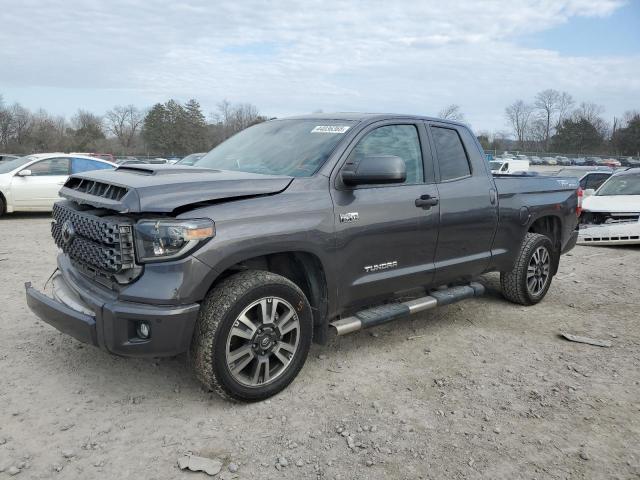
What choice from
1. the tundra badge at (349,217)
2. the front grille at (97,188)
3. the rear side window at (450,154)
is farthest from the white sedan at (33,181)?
the tundra badge at (349,217)

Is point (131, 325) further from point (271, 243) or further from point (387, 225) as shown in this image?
point (387, 225)

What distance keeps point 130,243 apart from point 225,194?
0.61m

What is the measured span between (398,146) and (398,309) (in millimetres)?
1296

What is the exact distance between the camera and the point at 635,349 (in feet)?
14.8

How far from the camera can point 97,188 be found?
11.1 feet

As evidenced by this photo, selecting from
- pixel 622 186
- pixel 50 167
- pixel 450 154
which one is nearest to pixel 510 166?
pixel 622 186

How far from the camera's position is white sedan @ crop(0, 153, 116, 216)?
1160 centimetres

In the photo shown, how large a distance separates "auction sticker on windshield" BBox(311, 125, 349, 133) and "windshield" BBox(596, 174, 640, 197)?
8525mm

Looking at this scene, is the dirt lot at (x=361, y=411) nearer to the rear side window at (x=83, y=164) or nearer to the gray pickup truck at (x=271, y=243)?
the gray pickup truck at (x=271, y=243)

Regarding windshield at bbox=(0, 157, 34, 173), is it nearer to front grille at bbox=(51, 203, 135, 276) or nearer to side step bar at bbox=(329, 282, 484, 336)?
front grille at bbox=(51, 203, 135, 276)

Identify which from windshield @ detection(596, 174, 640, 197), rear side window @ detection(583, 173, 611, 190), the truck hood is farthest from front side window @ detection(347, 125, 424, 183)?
rear side window @ detection(583, 173, 611, 190)

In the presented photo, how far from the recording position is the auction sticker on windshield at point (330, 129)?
13.1 feet

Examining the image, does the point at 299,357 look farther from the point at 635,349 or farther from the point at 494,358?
the point at 635,349

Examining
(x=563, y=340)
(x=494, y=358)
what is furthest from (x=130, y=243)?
(x=563, y=340)
